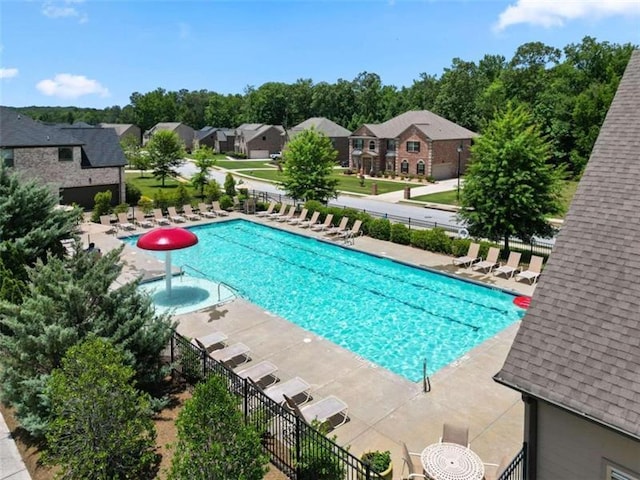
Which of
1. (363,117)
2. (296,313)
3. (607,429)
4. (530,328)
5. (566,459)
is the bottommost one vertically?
(296,313)

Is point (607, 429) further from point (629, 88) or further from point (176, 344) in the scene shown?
point (176, 344)

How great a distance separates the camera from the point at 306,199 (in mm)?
33500

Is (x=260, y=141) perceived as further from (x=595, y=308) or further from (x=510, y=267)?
(x=595, y=308)

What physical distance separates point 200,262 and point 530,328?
64.6 feet

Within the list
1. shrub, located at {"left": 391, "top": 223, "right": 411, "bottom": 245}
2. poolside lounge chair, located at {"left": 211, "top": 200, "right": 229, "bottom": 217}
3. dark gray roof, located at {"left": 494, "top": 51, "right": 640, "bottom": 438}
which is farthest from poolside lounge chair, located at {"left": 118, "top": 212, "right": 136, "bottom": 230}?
dark gray roof, located at {"left": 494, "top": 51, "right": 640, "bottom": 438}

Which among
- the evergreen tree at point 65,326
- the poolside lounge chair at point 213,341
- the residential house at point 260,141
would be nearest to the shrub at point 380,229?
the poolside lounge chair at point 213,341

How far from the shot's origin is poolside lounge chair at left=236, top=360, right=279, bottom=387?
1173 cm

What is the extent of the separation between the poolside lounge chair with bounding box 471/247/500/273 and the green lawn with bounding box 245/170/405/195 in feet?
73.5

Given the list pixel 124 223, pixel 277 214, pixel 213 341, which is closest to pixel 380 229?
pixel 277 214

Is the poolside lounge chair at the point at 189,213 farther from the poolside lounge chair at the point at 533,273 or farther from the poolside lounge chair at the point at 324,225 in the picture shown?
the poolside lounge chair at the point at 533,273

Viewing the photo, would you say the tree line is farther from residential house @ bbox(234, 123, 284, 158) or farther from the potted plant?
the potted plant

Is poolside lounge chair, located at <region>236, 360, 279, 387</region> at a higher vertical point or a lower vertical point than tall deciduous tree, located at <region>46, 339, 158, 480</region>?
lower

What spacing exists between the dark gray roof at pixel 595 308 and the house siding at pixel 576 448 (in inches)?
15.3

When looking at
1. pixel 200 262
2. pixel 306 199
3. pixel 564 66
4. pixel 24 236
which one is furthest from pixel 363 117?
pixel 24 236
